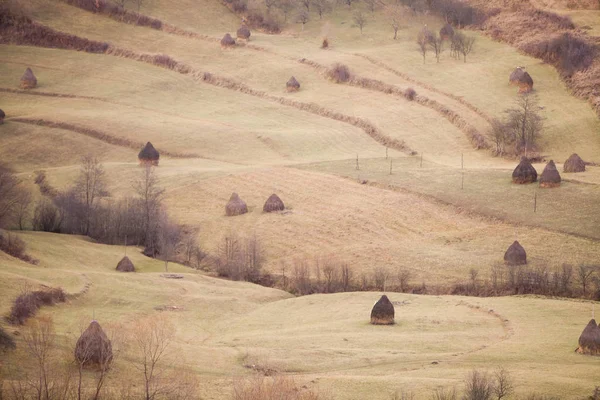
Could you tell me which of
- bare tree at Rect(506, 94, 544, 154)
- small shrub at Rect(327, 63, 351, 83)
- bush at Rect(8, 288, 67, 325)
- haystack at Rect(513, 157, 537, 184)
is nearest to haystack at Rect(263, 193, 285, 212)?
haystack at Rect(513, 157, 537, 184)

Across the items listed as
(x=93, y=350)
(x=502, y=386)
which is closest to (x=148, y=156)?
(x=93, y=350)

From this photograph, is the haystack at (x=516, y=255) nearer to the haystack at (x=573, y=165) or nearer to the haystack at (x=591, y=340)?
the haystack at (x=591, y=340)

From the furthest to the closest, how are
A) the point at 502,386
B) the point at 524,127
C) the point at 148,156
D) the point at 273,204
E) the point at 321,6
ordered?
the point at 321,6 < the point at 524,127 < the point at 148,156 < the point at 273,204 < the point at 502,386

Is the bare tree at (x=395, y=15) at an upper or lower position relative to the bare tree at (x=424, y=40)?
upper

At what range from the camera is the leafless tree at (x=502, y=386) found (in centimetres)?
4131

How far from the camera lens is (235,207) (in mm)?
81000

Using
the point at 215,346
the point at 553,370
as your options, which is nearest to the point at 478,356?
the point at 553,370

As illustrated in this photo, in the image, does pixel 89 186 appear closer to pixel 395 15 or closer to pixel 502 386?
pixel 502 386

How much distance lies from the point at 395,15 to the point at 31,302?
86.4 metres

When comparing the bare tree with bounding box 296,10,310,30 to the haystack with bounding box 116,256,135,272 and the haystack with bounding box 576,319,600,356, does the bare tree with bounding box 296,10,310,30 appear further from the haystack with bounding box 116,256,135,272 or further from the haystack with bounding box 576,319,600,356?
the haystack with bounding box 576,319,600,356

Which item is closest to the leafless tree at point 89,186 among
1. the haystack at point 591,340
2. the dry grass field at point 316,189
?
the dry grass field at point 316,189

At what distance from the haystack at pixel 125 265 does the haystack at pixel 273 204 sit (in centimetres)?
1474

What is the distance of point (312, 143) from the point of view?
98.6m

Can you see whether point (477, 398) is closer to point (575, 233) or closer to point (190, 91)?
point (575, 233)
